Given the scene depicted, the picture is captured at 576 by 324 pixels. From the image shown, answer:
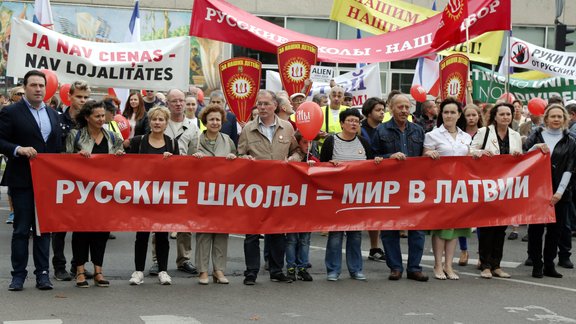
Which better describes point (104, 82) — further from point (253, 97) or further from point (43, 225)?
point (43, 225)

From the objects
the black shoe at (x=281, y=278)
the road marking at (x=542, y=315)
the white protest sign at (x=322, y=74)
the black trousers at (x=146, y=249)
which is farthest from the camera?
the white protest sign at (x=322, y=74)

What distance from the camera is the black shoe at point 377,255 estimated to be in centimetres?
1125

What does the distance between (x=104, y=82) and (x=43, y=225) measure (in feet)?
14.1

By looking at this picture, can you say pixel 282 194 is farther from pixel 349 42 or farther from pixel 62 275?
pixel 349 42

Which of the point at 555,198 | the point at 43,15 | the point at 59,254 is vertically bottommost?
the point at 59,254

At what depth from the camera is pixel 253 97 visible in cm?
1242

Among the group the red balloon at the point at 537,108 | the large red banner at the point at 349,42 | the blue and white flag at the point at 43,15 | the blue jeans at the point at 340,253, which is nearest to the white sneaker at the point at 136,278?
the blue jeans at the point at 340,253

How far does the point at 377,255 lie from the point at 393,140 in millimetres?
1898

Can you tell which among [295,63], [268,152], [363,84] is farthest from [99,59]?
[363,84]

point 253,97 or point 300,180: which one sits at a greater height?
point 253,97

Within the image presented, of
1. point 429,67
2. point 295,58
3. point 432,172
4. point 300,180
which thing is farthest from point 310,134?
point 429,67

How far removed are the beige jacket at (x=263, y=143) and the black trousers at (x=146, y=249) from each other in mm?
1188

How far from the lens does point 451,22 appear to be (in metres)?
13.6

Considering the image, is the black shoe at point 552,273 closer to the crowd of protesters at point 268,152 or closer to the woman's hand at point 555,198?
the crowd of protesters at point 268,152
